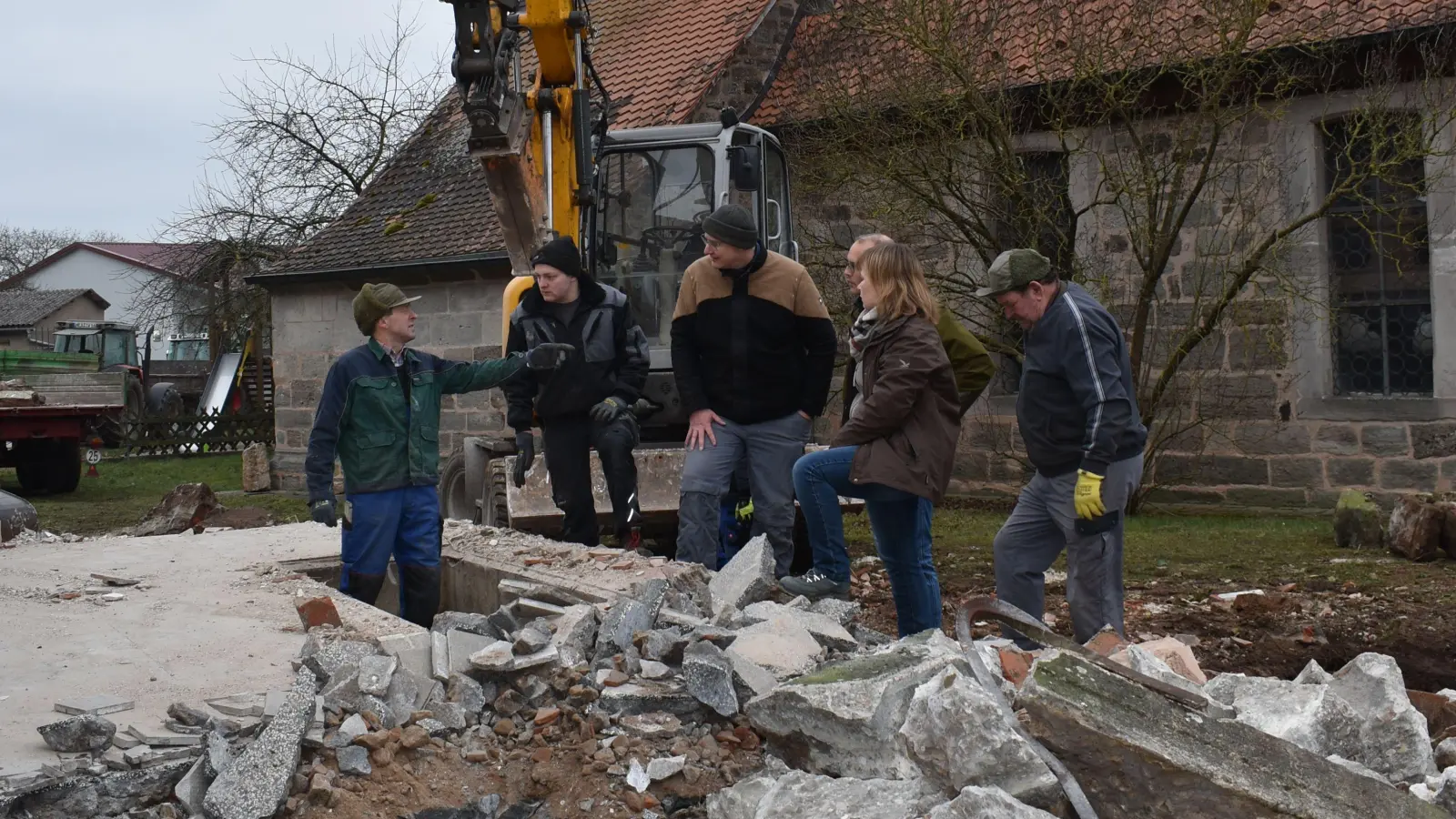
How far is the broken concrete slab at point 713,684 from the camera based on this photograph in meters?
4.55

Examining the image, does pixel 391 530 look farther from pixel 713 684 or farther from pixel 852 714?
pixel 852 714

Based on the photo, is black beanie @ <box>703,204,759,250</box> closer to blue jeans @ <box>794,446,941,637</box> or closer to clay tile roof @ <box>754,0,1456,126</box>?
blue jeans @ <box>794,446,941,637</box>

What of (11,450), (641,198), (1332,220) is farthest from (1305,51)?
(11,450)

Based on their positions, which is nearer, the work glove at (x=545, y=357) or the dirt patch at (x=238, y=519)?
the work glove at (x=545, y=357)

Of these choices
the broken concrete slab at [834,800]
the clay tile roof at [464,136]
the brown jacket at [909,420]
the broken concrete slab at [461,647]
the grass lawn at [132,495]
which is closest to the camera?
the broken concrete slab at [834,800]

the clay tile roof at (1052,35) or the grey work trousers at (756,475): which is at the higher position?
the clay tile roof at (1052,35)

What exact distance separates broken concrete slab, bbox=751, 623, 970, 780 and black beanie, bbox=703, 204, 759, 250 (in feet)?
7.34

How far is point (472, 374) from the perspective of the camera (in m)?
6.58

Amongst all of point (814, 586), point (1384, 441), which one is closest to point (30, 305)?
point (1384, 441)

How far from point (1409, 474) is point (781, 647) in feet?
28.1

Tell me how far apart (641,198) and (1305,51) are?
576 centimetres

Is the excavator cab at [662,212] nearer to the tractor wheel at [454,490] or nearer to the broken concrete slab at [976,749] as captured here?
the tractor wheel at [454,490]

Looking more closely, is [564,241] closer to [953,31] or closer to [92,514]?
[953,31]

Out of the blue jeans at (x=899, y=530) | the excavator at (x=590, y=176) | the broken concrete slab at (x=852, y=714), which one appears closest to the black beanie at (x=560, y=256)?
the excavator at (x=590, y=176)
